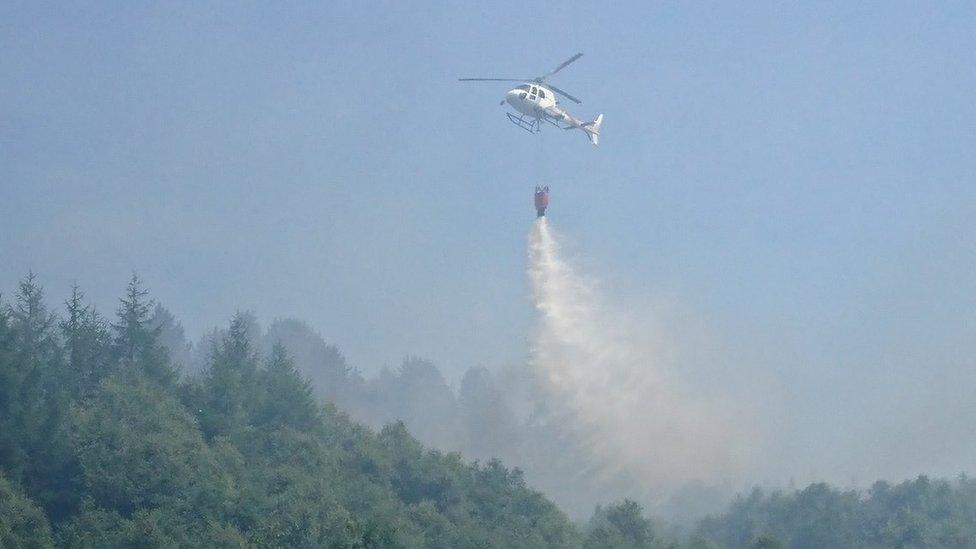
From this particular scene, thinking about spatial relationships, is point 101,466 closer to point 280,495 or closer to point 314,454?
point 280,495

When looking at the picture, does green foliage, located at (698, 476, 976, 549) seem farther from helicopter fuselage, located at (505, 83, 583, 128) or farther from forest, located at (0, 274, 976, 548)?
→ helicopter fuselage, located at (505, 83, 583, 128)

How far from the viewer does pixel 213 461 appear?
6309 cm

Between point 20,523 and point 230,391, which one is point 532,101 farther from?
point 20,523

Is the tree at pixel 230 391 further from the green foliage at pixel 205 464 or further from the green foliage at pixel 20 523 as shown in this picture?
the green foliage at pixel 20 523

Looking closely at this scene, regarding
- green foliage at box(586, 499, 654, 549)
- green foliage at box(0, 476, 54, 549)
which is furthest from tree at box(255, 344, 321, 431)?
green foliage at box(0, 476, 54, 549)

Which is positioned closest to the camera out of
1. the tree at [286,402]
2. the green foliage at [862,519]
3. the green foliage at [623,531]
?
the green foliage at [623,531]

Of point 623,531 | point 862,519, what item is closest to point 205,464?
point 623,531

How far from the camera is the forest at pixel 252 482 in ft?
188

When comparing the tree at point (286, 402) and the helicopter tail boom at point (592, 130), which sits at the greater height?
the helicopter tail boom at point (592, 130)

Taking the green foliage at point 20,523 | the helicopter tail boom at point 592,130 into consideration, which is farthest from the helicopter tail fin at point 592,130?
the green foliage at point 20,523

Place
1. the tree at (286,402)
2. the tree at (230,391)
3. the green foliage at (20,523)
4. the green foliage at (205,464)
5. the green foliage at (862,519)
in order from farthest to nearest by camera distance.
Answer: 1. the green foliage at (862,519)
2. the tree at (286,402)
3. the tree at (230,391)
4. the green foliage at (205,464)
5. the green foliage at (20,523)

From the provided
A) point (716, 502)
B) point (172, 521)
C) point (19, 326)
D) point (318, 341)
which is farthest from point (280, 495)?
point (318, 341)

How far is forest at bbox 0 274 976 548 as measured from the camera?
57250 mm

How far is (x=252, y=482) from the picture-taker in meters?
64.4
